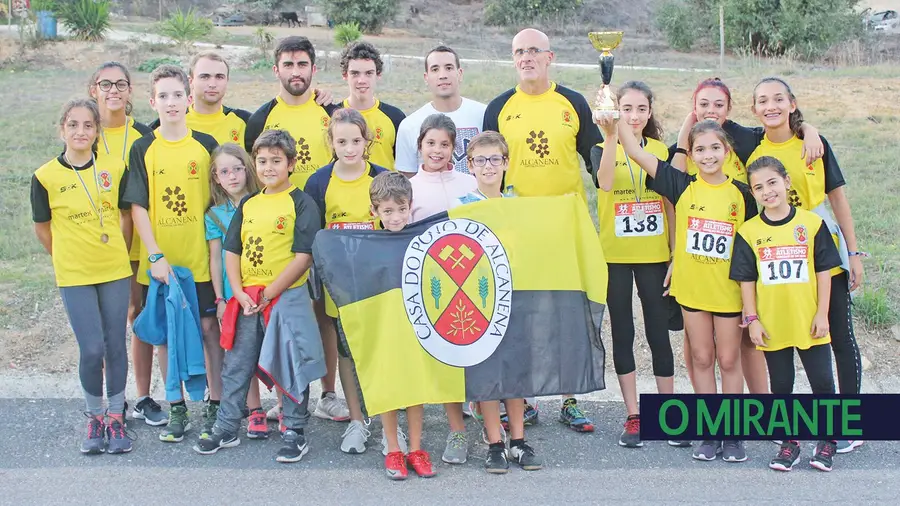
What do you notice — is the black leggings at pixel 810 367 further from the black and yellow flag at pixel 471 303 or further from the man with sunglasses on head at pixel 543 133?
the man with sunglasses on head at pixel 543 133

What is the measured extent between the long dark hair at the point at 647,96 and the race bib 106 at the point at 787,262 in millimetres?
1031

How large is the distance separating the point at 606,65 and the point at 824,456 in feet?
7.62

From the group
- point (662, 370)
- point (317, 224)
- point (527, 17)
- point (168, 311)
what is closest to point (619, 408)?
point (662, 370)

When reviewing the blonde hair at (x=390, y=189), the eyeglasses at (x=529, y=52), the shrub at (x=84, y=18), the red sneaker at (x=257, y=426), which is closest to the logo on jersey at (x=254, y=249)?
the blonde hair at (x=390, y=189)

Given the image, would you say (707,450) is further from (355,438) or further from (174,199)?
(174,199)

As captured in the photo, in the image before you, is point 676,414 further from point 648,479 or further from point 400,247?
point 400,247

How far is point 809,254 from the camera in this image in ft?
16.8

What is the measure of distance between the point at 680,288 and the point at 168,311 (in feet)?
9.38

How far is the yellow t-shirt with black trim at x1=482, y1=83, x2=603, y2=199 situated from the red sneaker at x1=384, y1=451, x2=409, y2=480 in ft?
5.58

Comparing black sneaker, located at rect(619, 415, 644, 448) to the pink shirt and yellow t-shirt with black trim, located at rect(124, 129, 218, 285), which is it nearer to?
the pink shirt

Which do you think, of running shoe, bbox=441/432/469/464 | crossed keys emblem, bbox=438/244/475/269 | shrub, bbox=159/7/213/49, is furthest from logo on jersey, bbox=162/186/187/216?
shrub, bbox=159/7/213/49

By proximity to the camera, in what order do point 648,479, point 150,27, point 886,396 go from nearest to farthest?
point 648,479 → point 886,396 → point 150,27

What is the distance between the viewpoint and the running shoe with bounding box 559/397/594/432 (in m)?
5.72

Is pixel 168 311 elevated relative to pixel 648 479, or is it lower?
elevated
